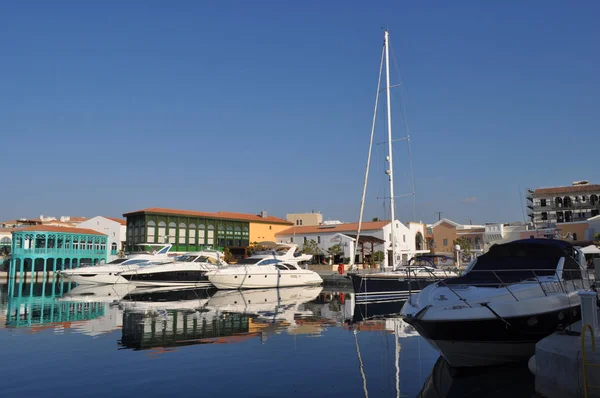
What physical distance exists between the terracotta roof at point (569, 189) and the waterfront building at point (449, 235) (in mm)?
16150

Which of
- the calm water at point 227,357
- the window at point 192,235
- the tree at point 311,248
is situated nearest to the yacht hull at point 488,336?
the calm water at point 227,357

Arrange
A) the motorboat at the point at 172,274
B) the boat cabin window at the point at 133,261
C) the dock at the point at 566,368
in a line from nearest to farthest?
the dock at the point at 566,368
the motorboat at the point at 172,274
the boat cabin window at the point at 133,261

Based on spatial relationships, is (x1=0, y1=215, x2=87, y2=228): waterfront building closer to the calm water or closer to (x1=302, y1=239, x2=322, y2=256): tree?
(x1=302, y1=239, x2=322, y2=256): tree

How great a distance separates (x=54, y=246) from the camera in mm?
58469

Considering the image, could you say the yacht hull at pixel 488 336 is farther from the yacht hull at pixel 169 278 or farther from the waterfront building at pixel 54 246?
the waterfront building at pixel 54 246

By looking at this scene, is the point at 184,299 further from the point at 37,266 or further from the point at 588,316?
the point at 37,266

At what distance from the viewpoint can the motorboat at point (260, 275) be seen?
129 ft

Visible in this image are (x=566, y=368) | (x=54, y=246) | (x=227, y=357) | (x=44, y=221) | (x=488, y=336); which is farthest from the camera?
(x=44, y=221)

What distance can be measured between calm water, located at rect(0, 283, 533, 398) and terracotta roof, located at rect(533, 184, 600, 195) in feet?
213

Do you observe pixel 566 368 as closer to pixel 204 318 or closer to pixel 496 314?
pixel 496 314

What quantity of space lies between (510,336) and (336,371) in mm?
4214

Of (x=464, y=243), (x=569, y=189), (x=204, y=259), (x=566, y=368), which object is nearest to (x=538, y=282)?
(x=566, y=368)

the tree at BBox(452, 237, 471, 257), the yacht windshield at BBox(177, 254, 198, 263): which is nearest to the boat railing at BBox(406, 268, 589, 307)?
the yacht windshield at BBox(177, 254, 198, 263)

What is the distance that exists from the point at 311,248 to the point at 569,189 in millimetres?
43360
